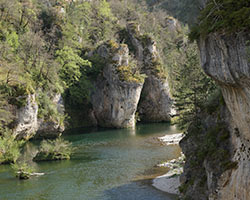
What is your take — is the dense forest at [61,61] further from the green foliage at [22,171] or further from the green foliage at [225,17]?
the green foliage at [225,17]

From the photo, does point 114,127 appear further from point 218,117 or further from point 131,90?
point 218,117

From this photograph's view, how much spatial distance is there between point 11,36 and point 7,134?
19.3m

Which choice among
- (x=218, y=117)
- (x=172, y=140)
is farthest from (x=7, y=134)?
(x=218, y=117)

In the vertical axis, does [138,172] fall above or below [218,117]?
below

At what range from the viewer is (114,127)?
5344 centimetres

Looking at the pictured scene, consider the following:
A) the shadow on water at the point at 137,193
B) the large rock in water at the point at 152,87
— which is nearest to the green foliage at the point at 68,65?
the large rock in water at the point at 152,87

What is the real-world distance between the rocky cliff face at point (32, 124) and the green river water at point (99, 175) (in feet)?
6.20

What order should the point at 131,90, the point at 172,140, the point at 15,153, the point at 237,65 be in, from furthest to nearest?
the point at 131,90, the point at 172,140, the point at 15,153, the point at 237,65

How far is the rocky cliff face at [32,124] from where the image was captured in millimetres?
35969

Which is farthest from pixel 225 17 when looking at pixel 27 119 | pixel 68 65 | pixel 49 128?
pixel 68 65

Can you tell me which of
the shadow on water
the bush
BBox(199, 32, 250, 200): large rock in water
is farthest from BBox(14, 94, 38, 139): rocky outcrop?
BBox(199, 32, 250, 200): large rock in water

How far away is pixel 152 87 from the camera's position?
59531 mm

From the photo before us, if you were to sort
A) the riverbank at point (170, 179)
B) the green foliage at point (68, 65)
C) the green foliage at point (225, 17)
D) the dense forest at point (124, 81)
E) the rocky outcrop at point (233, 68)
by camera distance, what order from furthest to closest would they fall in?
the green foliage at point (68, 65), the riverbank at point (170, 179), the dense forest at point (124, 81), the rocky outcrop at point (233, 68), the green foliage at point (225, 17)

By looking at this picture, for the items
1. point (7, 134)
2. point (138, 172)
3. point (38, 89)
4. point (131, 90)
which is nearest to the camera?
point (138, 172)
